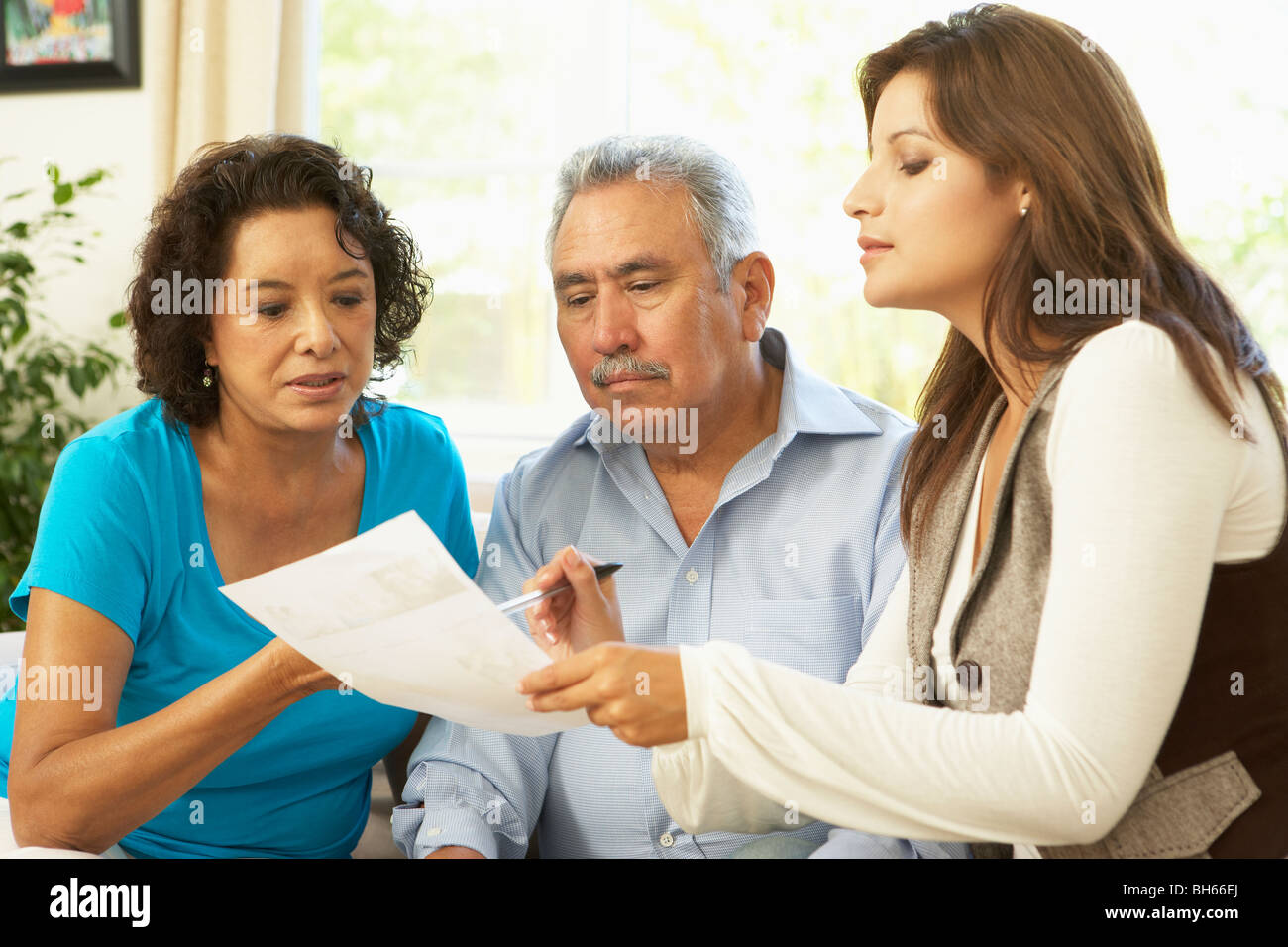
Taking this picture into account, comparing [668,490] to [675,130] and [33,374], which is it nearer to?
[675,130]

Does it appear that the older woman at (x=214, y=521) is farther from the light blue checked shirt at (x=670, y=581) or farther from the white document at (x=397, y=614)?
the white document at (x=397, y=614)

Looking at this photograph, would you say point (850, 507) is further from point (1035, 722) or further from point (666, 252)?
point (1035, 722)

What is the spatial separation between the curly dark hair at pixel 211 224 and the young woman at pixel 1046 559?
65 centimetres

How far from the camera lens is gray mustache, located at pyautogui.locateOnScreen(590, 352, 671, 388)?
1.57 m

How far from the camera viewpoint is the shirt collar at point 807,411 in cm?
159

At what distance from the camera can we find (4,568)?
2779mm

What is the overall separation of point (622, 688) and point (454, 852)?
548 millimetres

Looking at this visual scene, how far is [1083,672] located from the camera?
0.90m

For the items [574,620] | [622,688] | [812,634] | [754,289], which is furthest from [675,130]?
[622,688]

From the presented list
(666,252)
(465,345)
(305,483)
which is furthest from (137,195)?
(666,252)

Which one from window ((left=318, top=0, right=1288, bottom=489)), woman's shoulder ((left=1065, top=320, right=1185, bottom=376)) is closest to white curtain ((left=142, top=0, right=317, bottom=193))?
window ((left=318, top=0, right=1288, bottom=489))

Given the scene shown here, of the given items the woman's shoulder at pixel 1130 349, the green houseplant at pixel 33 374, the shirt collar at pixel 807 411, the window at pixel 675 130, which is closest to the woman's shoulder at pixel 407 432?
the shirt collar at pixel 807 411

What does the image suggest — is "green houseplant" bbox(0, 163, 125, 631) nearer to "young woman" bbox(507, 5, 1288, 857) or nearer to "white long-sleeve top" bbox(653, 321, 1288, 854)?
"young woman" bbox(507, 5, 1288, 857)
